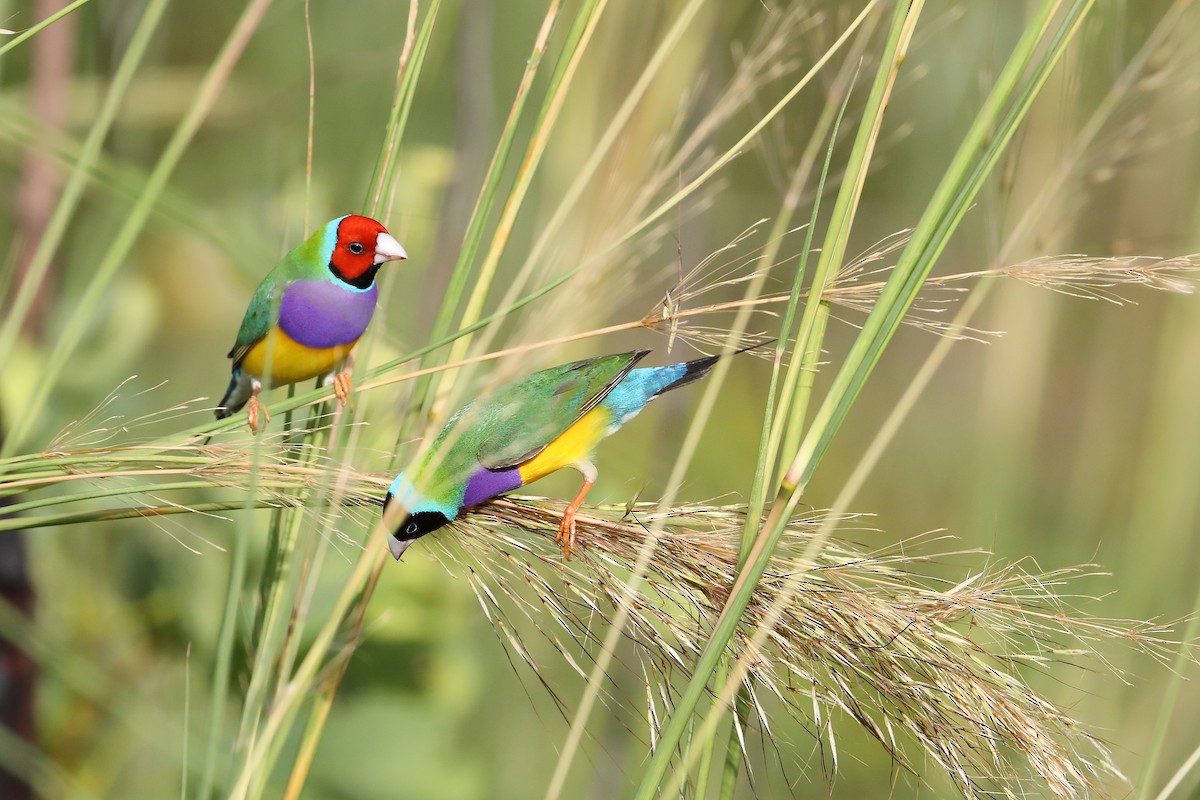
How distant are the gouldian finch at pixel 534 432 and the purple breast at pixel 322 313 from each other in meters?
0.20

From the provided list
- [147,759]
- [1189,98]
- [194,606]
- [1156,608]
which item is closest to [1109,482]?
[1156,608]

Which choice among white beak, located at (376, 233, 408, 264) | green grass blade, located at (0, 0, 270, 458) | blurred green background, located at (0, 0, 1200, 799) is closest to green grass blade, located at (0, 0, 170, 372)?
green grass blade, located at (0, 0, 270, 458)

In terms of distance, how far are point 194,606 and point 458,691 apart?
0.45 m

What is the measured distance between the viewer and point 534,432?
35.4 inches

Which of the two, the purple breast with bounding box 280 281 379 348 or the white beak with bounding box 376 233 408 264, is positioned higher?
the white beak with bounding box 376 233 408 264

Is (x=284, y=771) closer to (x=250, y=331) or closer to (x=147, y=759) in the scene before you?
(x=147, y=759)

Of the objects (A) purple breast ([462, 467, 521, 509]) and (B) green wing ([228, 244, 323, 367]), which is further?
(B) green wing ([228, 244, 323, 367])

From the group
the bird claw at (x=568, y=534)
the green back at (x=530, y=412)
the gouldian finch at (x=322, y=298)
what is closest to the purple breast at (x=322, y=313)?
the gouldian finch at (x=322, y=298)

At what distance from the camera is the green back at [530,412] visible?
83cm

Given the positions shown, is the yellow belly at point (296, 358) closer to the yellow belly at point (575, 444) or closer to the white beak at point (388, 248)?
the white beak at point (388, 248)

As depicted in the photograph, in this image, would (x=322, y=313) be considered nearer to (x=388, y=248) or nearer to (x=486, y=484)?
(x=388, y=248)

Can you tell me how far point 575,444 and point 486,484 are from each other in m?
0.18

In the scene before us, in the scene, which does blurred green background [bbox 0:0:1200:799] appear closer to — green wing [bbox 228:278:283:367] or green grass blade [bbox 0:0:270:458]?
green wing [bbox 228:278:283:367]

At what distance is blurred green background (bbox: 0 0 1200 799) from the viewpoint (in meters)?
1.45
